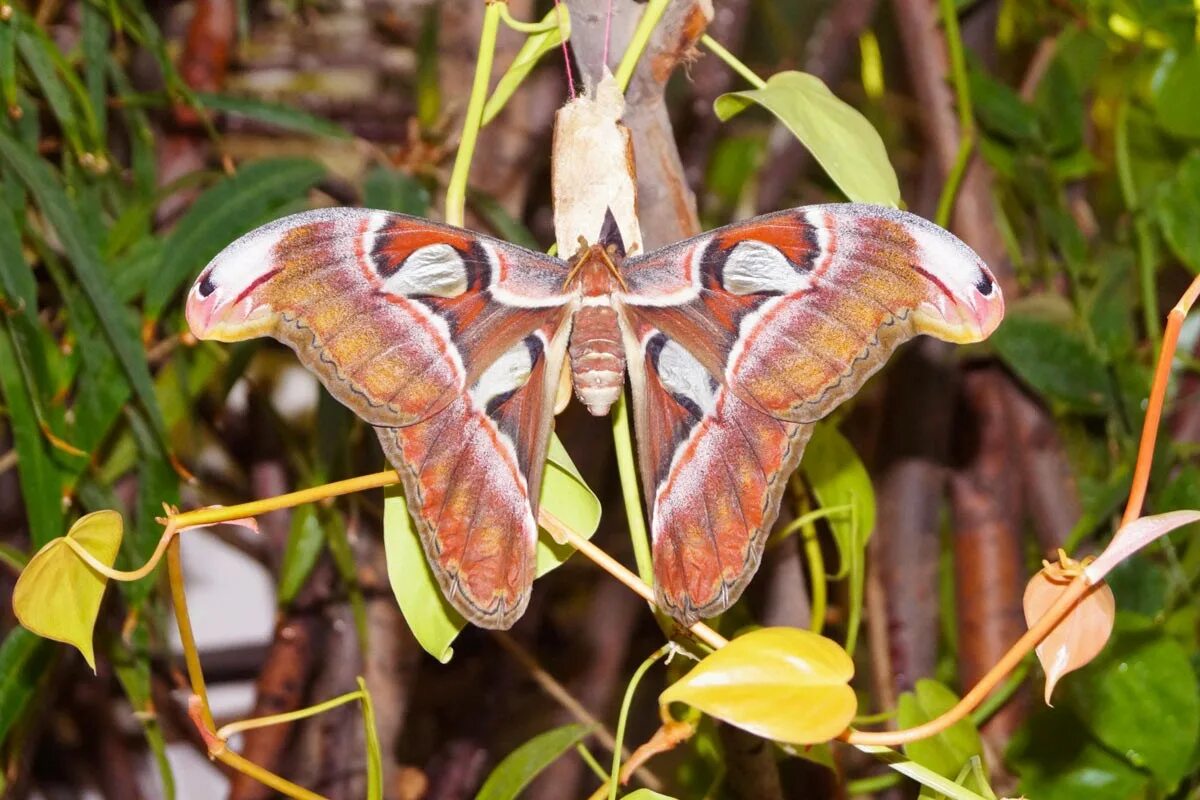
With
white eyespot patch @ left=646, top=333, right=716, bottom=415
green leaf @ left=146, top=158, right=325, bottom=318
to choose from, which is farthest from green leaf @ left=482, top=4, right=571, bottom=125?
green leaf @ left=146, top=158, right=325, bottom=318

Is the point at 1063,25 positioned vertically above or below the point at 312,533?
above

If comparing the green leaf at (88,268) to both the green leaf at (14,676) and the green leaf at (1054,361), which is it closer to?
the green leaf at (14,676)

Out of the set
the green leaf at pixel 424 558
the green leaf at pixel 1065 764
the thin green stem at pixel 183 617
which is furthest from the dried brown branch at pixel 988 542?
the thin green stem at pixel 183 617

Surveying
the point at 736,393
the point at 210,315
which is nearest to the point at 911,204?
the point at 736,393

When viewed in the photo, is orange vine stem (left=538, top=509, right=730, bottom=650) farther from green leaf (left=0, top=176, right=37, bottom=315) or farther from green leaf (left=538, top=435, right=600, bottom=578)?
green leaf (left=0, top=176, right=37, bottom=315)

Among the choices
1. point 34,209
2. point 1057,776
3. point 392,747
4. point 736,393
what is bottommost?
point 392,747

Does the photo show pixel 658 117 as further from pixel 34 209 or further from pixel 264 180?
pixel 34 209

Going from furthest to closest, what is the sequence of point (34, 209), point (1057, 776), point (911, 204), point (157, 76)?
point (911, 204)
point (157, 76)
point (34, 209)
point (1057, 776)
